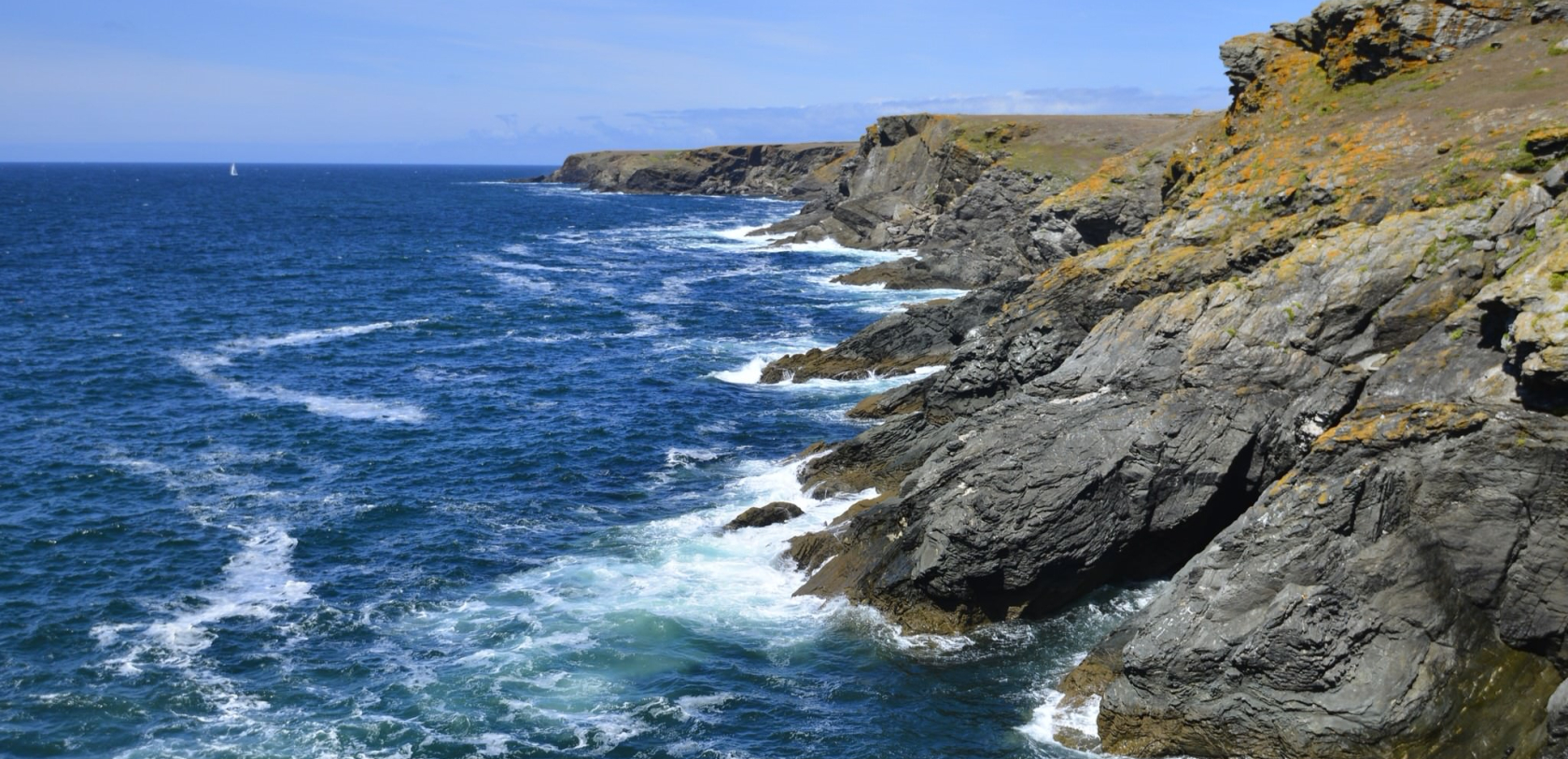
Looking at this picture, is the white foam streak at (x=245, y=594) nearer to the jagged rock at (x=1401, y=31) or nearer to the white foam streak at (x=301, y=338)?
the white foam streak at (x=301, y=338)

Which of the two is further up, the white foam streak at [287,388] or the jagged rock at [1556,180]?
the jagged rock at [1556,180]

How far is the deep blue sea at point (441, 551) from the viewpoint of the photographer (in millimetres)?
26109

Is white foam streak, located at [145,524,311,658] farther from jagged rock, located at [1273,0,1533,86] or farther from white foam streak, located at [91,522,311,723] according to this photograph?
jagged rock, located at [1273,0,1533,86]

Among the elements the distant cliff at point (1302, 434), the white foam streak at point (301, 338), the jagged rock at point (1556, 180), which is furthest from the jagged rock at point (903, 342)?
the jagged rock at point (1556, 180)

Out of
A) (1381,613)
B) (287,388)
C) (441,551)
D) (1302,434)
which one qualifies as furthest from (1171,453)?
(287,388)

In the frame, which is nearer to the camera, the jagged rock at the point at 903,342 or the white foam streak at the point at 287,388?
the white foam streak at the point at 287,388

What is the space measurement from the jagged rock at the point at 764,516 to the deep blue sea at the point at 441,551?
603 mm

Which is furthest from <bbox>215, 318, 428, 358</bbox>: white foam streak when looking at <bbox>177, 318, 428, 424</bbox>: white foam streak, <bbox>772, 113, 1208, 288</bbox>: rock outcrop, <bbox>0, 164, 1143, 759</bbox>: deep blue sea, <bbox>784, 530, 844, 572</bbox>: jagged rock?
<bbox>784, 530, 844, 572</bbox>: jagged rock

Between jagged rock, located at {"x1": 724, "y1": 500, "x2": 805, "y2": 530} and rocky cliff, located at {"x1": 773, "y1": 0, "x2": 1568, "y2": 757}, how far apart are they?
259cm

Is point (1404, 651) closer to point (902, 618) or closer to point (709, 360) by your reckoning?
point (902, 618)

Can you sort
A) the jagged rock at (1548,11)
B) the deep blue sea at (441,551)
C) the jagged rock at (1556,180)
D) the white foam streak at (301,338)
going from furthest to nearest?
the white foam streak at (301,338) < the jagged rock at (1548,11) < the deep blue sea at (441,551) < the jagged rock at (1556,180)

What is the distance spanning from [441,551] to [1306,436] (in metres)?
26.3

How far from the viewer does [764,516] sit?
122 feet

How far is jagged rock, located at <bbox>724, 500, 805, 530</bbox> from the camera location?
3728 centimetres
